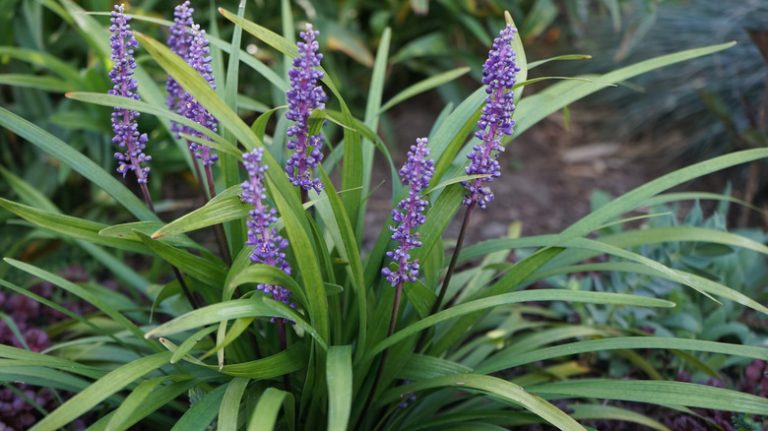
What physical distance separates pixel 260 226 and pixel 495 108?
0.55m

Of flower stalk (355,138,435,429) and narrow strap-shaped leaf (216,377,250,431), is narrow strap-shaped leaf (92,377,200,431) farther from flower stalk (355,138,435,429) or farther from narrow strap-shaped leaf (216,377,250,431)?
flower stalk (355,138,435,429)

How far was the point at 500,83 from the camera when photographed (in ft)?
5.24

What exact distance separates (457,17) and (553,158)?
1096mm

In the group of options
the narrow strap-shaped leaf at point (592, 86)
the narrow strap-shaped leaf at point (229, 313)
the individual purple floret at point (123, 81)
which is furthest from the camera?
the narrow strap-shaped leaf at point (592, 86)

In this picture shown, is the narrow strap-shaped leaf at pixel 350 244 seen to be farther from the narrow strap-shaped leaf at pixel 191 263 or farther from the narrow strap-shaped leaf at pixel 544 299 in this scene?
the narrow strap-shaped leaf at pixel 191 263

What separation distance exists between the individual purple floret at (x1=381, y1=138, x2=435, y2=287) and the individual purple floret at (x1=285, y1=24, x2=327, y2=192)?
8.1 inches

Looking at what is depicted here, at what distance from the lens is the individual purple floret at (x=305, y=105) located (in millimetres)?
1536

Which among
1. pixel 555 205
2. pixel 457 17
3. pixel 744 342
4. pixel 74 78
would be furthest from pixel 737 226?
pixel 74 78

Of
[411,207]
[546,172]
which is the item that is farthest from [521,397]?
[546,172]

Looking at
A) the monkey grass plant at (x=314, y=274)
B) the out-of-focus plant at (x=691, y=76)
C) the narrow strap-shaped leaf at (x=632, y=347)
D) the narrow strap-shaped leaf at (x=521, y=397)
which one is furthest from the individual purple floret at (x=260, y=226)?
the out-of-focus plant at (x=691, y=76)

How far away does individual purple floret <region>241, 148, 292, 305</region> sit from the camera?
1421 mm

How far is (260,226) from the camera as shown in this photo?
1.48 metres

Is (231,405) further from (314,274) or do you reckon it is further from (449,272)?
(449,272)

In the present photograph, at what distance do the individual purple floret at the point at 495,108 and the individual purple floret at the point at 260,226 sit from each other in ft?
1.45
